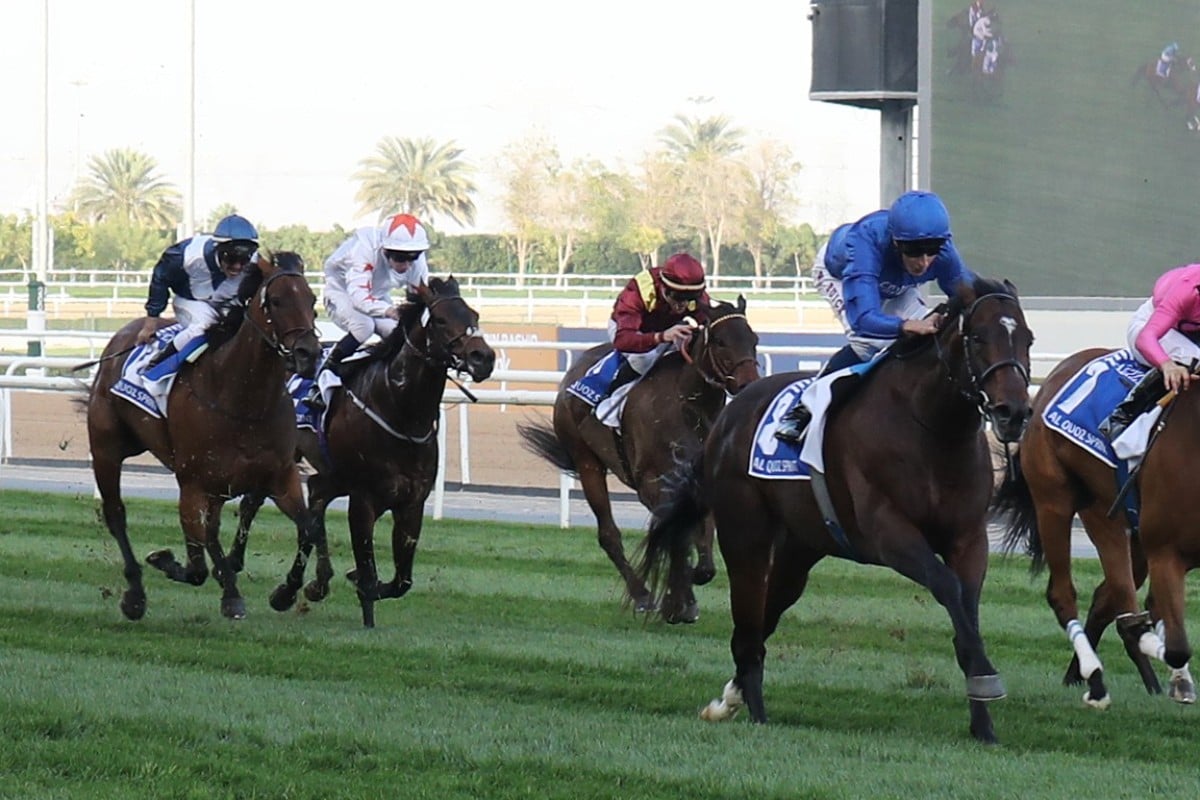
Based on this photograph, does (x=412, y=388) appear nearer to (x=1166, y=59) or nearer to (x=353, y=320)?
(x=353, y=320)

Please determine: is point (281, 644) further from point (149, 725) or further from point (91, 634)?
point (149, 725)

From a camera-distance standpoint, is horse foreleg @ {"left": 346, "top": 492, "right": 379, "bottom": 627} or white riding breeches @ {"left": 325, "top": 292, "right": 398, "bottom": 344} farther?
white riding breeches @ {"left": 325, "top": 292, "right": 398, "bottom": 344}

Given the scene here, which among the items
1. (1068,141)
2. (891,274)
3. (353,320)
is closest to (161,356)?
(353,320)

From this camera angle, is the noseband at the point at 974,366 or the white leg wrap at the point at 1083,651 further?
the white leg wrap at the point at 1083,651

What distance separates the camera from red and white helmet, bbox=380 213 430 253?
8.82 metres

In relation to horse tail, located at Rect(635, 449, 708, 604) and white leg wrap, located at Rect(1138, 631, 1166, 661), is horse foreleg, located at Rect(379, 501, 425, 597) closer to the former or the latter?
horse tail, located at Rect(635, 449, 708, 604)

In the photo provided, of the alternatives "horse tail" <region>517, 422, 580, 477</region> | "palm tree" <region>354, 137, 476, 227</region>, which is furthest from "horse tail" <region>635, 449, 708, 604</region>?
"palm tree" <region>354, 137, 476, 227</region>

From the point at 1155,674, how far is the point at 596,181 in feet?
214

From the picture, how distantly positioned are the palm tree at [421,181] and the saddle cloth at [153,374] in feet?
195

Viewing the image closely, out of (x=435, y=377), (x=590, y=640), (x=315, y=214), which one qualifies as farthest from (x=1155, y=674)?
(x=315, y=214)

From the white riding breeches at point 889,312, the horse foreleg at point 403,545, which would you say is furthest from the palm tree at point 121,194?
the white riding breeches at point 889,312

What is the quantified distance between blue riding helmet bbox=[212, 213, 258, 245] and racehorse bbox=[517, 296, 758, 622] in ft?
6.29

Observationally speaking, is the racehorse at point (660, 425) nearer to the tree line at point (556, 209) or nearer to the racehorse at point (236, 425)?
the racehorse at point (236, 425)

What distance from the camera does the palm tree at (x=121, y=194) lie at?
71.2 metres
